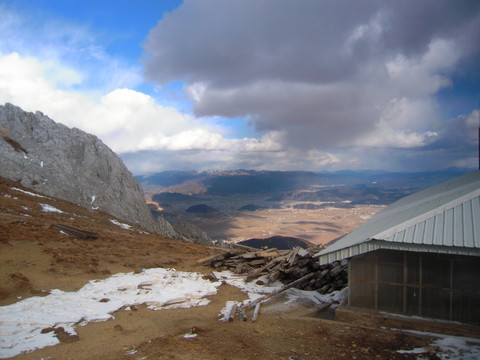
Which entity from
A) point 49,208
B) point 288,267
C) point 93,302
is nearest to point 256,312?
point 288,267

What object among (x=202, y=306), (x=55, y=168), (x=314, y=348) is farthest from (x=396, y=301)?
(x=55, y=168)

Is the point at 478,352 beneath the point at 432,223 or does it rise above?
beneath

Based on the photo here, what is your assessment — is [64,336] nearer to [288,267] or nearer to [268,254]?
[288,267]

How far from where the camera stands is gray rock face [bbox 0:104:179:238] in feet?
162

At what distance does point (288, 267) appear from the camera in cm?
1711

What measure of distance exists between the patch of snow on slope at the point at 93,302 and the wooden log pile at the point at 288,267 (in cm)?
227

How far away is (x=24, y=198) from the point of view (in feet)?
114

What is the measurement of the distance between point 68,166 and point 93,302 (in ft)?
172

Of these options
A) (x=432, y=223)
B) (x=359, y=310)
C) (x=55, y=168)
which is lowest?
(x=359, y=310)

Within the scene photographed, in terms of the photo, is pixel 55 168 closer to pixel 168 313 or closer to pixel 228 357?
pixel 168 313

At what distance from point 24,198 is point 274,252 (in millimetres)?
30630

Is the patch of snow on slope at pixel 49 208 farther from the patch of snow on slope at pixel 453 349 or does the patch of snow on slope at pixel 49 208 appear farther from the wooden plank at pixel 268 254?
the patch of snow on slope at pixel 453 349

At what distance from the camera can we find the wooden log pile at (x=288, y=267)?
15180 mm

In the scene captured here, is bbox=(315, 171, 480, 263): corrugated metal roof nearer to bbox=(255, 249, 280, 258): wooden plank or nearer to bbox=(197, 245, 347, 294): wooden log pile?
bbox=(197, 245, 347, 294): wooden log pile
